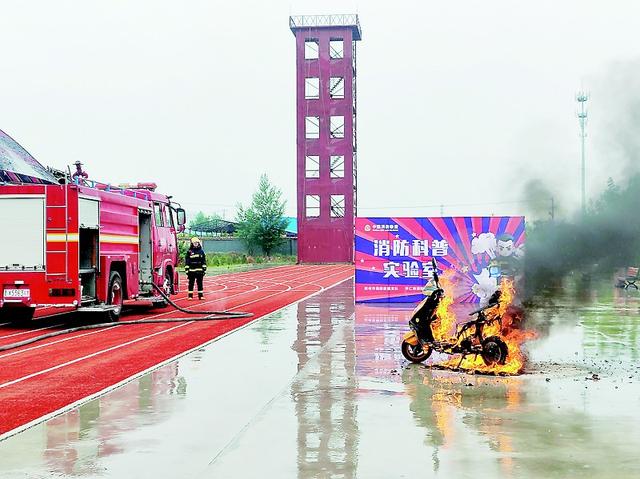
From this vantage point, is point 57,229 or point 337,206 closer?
point 57,229

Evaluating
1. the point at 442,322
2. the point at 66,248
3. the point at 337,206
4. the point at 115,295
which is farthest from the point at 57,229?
the point at 337,206

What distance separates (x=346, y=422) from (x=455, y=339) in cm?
423

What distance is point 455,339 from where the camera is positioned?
11.9m

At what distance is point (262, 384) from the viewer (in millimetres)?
10414

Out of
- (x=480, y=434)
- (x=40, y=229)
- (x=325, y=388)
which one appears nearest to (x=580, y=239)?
(x=325, y=388)

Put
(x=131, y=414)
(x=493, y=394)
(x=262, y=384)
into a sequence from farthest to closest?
1. (x=262, y=384)
2. (x=493, y=394)
3. (x=131, y=414)

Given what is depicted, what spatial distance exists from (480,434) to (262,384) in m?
3.61

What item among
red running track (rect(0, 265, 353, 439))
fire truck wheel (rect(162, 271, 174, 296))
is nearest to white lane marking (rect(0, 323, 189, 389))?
red running track (rect(0, 265, 353, 439))

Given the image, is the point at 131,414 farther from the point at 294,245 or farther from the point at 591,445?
the point at 294,245

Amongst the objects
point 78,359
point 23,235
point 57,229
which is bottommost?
point 78,359

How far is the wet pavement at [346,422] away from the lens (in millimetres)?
6551

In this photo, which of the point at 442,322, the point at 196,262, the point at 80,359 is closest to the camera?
the point at 442,322

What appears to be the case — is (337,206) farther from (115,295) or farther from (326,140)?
(115,295)

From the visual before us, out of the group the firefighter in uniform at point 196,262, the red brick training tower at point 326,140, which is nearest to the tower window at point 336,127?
the red brick training tower at point 326,140
